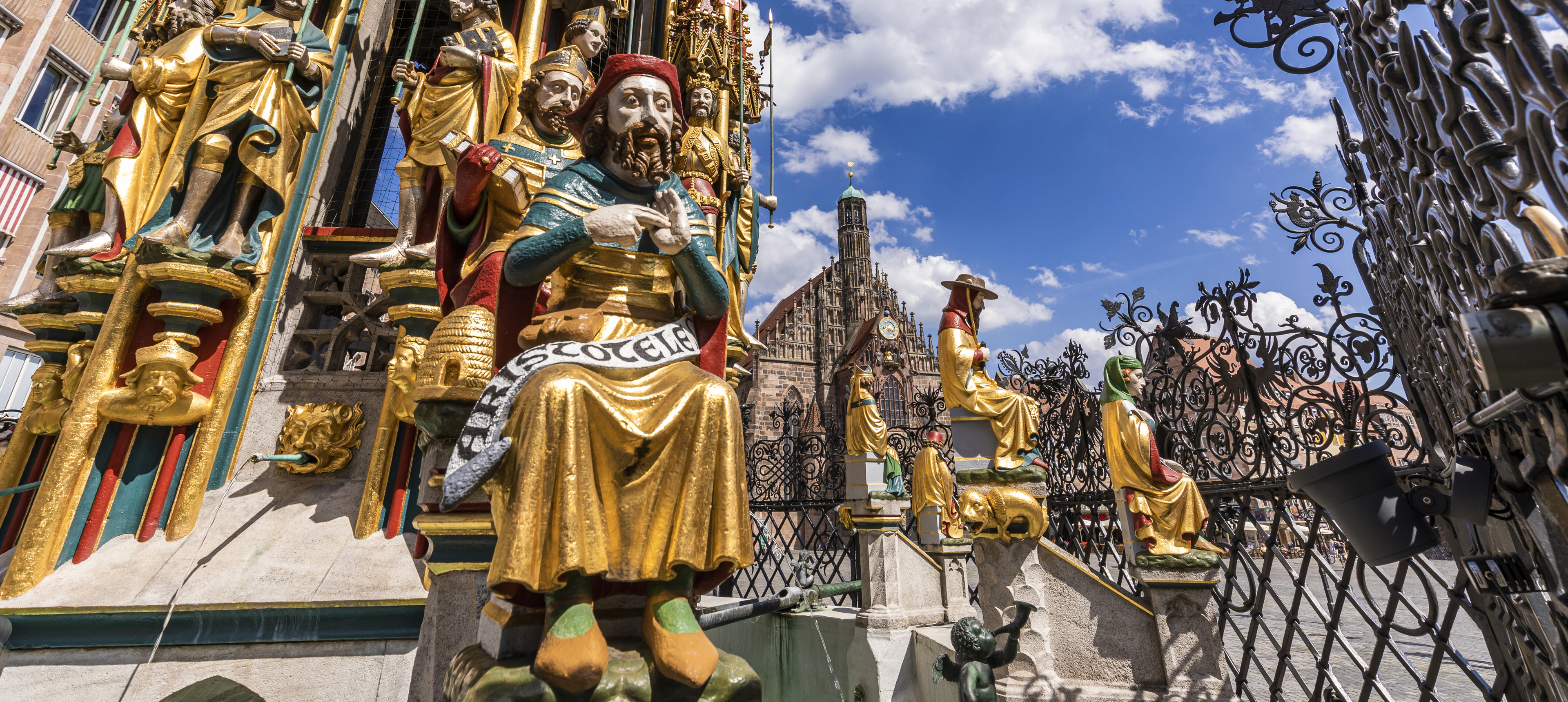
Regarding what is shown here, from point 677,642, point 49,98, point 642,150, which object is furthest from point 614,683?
point 49,98

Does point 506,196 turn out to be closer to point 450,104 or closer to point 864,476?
point 450,104

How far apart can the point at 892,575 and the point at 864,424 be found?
1787 mm

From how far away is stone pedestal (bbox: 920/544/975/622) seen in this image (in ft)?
19.7

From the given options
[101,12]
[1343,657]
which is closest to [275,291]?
[1343,657]

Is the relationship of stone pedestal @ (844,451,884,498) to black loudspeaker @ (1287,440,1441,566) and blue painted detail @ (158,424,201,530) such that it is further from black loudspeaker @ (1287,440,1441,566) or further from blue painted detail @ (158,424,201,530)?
blue painted detail @ (158,424,201,530)

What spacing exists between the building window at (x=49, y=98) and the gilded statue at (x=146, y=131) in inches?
503

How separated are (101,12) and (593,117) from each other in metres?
18.7

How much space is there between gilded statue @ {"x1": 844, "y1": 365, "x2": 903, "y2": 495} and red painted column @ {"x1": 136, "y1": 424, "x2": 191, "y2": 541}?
215 inches

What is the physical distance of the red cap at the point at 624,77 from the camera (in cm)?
225

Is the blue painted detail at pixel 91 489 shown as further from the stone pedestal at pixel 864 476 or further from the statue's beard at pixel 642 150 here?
the stone pedestal at pixel 864 476

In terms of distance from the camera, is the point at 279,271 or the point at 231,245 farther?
the point at 279,271

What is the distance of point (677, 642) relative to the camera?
1619 millimetres

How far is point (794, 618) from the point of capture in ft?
18.9

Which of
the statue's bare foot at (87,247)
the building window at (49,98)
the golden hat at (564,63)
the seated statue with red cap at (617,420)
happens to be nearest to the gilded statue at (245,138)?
the statue's bare foot at (87,247)
